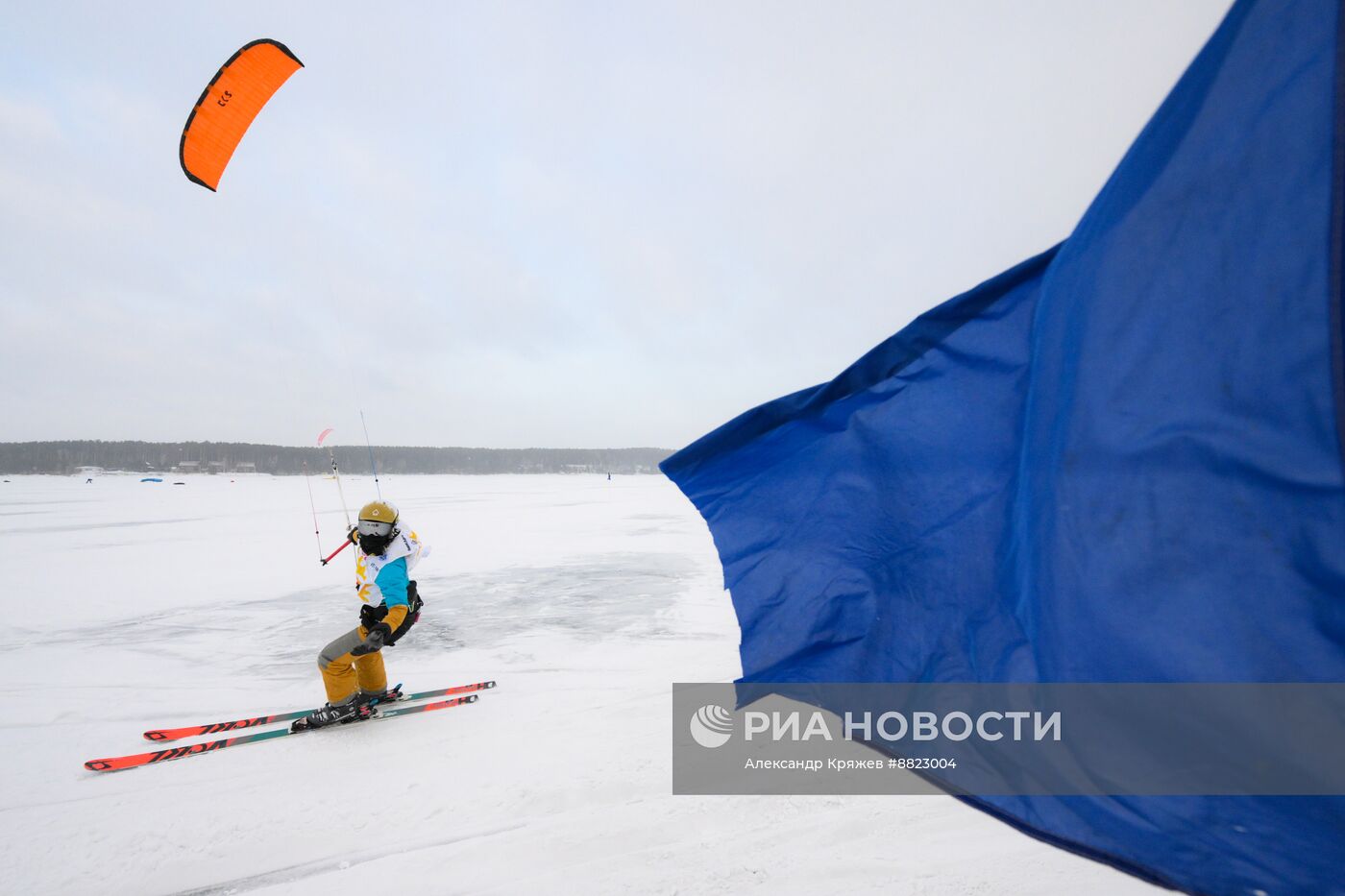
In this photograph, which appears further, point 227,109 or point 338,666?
point 227,109

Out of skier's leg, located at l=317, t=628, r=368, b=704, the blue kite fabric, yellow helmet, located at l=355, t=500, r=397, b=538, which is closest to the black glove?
skier's leg, located at l=317, t=628, r=368, b=704

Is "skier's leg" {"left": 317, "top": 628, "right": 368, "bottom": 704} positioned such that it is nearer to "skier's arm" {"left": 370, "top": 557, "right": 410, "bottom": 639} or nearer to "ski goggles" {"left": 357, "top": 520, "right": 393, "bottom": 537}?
"skier's arm" {"left": 370, "top": 557, "right": 410, "bottom": 639}

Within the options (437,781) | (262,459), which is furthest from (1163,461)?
(262,459)

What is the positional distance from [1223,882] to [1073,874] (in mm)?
561

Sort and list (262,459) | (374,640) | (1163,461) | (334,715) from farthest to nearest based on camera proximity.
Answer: (262,459), (334,715), (374,640), (1163,461)

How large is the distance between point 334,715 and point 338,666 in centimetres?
36

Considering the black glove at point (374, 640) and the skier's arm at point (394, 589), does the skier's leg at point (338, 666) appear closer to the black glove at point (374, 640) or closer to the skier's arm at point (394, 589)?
the black glove at point (374, 640)

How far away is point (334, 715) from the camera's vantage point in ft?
14.0

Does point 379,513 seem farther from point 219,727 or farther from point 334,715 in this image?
point 219,727

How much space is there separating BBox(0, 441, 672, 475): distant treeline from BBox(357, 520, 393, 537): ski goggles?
109 meters

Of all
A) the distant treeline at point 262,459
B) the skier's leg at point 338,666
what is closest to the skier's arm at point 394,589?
the skier's leg at point 338,666

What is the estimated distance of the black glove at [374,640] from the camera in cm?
409

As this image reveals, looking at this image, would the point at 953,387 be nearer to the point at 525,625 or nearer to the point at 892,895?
the point at 892,895

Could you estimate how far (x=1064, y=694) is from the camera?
91.6 inches
